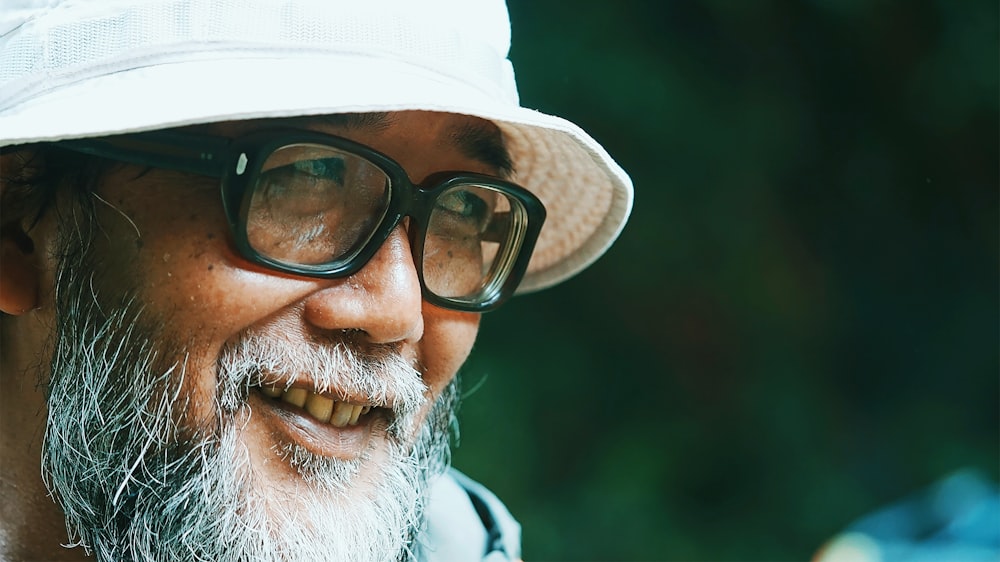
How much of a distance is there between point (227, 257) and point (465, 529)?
773mm

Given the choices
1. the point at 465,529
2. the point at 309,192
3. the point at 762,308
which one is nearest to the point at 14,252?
the point at 309,192

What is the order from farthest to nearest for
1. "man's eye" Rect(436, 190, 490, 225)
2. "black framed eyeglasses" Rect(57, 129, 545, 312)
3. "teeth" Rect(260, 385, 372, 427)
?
1. "man's eye" Rect(436, 190, 490, 225)
2. "teeth" Rect(260, 385, 372, 427)
3. "black framed eyeglasses" Rect(57, 129, 545, 312)

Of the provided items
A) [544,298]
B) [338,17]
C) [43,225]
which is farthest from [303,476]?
[544,298]

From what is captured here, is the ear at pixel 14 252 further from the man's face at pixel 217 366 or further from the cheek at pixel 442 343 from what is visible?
the cheek at pixel 442 343

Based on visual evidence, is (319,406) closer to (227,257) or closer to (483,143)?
(227,257)

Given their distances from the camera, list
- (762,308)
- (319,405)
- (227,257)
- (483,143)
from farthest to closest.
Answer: (762,308), (483,143), (319,405), (227,257)

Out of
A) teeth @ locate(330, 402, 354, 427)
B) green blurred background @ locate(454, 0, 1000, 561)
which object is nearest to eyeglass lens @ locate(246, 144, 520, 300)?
teeth @ locate(330, 402, 354, 427)

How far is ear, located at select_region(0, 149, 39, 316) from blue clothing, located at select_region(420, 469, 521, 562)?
0.76m

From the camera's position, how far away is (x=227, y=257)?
3.81ft

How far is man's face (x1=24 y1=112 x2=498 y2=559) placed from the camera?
46.1 inches

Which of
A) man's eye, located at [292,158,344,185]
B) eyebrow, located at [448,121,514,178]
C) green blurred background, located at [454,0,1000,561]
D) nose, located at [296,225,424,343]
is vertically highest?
eyebrow, located at [448,121,514,178]

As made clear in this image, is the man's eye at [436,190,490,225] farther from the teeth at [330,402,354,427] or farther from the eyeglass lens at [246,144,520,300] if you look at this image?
the teeth at [330,402,354,427]

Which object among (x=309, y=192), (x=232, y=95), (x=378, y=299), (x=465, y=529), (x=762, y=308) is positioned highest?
(x=232, y=95)

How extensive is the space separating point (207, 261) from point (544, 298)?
2.16m
